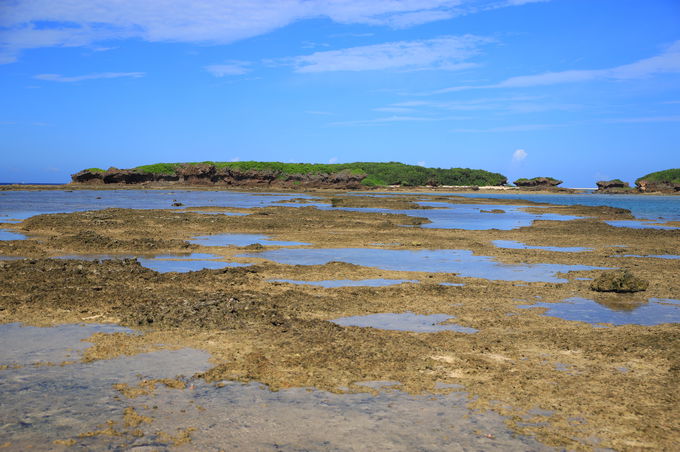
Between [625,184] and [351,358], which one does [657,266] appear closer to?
[351,358]

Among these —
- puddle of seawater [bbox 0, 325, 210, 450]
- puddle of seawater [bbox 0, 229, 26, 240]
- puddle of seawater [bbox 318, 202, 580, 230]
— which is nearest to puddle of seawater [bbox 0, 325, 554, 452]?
puddle of seawater [bbox 0, 325, 210, 450]

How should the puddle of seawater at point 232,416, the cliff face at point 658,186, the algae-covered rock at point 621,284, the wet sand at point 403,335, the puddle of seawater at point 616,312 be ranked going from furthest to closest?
the cliff face at point 658,186
the algae-covered rock at point 621,284
the puddle of seawater at point 616,312
the wet sand at point 403,335
the puddle of seawater at point 232,416

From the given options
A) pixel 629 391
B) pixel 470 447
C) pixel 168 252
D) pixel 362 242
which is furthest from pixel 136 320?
pixel 362 242

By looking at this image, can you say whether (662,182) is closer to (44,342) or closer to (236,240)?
(236,240)

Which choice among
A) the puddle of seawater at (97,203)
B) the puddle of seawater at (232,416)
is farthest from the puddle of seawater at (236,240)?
the puddle of seawater at (97,203)

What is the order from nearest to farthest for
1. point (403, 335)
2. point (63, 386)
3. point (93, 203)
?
point (63, 386)
point (403, 335)
point (93, 203)

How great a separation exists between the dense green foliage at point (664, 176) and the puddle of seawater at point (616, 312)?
142 metres

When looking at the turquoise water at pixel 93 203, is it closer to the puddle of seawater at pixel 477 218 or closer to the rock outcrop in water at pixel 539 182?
the puddle of seawater at pixel 477 218

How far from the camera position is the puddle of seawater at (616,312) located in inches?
440

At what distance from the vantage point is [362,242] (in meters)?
24.9

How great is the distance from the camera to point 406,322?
10859mm

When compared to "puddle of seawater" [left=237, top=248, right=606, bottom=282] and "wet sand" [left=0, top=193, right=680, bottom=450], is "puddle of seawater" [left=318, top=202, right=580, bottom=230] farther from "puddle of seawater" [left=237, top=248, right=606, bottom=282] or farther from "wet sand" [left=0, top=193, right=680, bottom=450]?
"wet sand" [left=0, top=193, right=680, bottom=450]

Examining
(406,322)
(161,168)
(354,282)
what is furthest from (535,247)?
(161,168)

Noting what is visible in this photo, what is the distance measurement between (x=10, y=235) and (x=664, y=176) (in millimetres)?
154588
